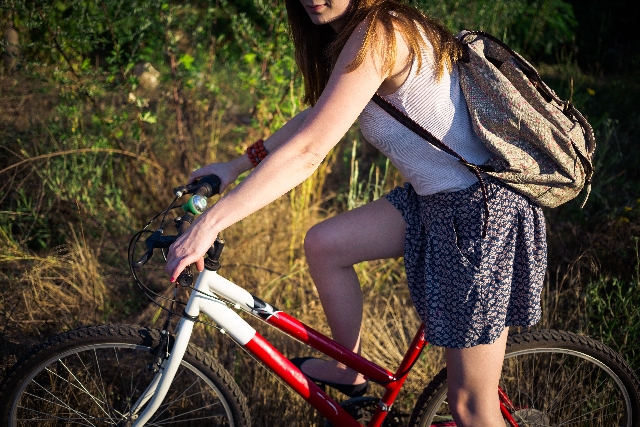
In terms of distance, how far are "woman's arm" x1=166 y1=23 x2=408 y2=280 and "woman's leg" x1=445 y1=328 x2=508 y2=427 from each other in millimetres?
747

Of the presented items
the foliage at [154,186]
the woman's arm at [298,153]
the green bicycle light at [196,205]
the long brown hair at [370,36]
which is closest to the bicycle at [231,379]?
the green bicycle light at [196,205]

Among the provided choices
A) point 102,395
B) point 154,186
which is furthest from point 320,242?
point 154,186

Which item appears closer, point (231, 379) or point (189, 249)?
point (189, 249)

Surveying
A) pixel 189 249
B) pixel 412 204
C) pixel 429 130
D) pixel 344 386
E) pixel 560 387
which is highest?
pixel 429 130

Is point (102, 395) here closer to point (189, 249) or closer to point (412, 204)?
point (189, 249)

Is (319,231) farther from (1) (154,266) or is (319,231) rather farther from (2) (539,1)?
(2) (539,1)

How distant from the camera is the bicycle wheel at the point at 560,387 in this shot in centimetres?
199

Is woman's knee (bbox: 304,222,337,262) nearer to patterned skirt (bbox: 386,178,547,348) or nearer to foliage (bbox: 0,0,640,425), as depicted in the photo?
patterned skirt (bbox: 386,178,547,348)

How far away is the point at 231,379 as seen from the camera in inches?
75.1

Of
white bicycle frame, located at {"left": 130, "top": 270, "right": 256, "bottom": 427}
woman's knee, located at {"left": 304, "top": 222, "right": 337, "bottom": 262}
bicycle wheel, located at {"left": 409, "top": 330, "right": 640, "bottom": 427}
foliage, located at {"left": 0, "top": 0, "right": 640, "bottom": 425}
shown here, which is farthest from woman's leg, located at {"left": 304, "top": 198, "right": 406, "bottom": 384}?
foliage, located at {"left": 0, "top": 0, "right": 640, "bottom": 425}

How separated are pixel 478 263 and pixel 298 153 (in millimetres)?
616

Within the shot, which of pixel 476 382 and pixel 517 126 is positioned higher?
pixel 517 126

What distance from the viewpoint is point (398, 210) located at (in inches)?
74.2

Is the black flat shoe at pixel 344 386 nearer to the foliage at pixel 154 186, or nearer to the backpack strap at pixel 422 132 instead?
the foliage at pixel 154 186
